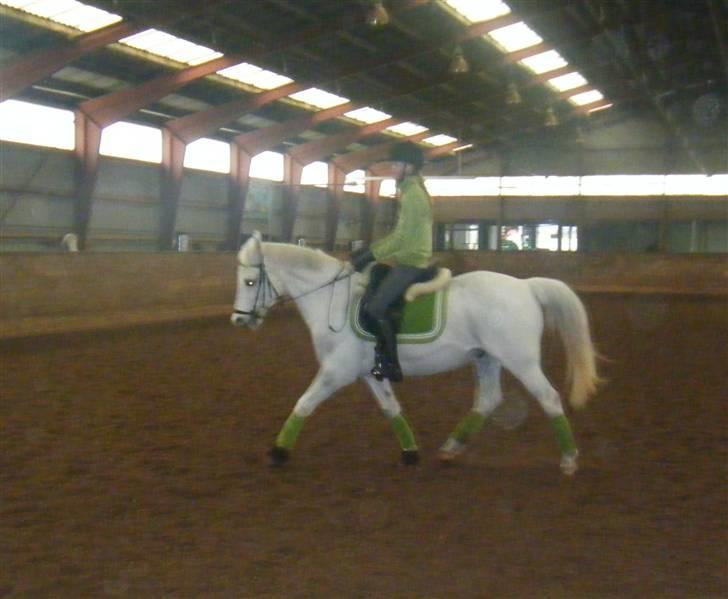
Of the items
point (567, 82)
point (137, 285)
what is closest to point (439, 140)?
point (567, 82)

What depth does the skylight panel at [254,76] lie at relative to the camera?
25.0 meters

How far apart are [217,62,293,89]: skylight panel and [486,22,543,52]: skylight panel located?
5589mm

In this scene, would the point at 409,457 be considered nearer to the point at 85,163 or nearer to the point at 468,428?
the point at 468,428

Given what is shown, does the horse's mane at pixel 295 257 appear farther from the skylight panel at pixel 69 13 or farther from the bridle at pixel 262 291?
the skylight panel at pixel 69 13

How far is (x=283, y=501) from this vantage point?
534cm

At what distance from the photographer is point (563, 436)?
602 cm

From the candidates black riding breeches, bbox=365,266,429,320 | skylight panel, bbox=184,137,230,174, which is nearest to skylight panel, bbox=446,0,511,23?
skylight panel, bbox=184,137,230,174

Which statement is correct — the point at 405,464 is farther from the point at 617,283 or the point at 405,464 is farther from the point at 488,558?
the point at 617,283

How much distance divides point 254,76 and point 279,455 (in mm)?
21060

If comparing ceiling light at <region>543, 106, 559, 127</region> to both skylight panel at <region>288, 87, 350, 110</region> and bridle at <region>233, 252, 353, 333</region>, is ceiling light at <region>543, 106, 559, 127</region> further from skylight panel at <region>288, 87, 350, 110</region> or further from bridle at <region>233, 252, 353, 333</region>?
bridle at <region>233, 252, 353, 333</region>

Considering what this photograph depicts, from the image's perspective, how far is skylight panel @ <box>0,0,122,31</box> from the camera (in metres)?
18.7

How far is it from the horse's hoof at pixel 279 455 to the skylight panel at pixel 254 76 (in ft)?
62.4

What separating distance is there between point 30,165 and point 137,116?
4025 mm

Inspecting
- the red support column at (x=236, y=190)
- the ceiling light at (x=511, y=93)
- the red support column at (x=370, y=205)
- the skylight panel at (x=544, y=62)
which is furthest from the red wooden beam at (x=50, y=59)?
the red support column at (x=370, y=205)
